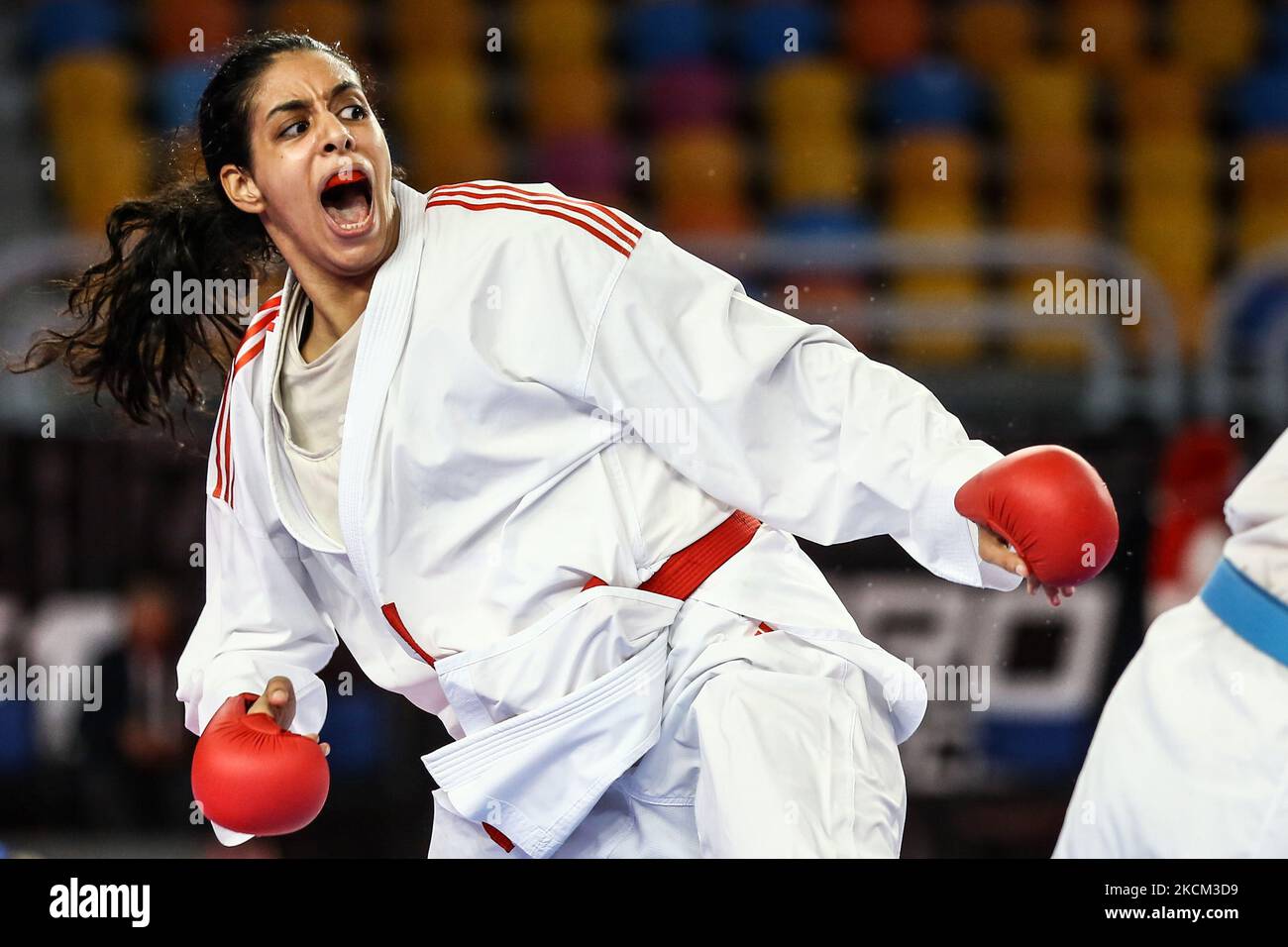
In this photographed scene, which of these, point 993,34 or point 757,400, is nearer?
point 757,400

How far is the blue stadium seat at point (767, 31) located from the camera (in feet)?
16.0

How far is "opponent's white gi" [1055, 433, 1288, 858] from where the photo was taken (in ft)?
6.36

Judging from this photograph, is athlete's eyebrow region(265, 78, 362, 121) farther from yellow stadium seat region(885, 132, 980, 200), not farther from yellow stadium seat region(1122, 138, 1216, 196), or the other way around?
yellow stadium seat region(1122, 138, 1216, 196)

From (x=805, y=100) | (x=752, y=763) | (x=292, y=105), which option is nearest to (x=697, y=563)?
(x=752, y=763)

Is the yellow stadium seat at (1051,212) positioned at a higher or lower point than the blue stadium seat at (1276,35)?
lower

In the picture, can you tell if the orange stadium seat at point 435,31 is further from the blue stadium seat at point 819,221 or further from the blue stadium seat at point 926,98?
the blue stadium seat at point 926,98

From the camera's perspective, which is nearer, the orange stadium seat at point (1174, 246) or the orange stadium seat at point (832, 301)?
the orange stadium seat at point (832, 301)

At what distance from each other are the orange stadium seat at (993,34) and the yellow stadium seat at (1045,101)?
78 mm

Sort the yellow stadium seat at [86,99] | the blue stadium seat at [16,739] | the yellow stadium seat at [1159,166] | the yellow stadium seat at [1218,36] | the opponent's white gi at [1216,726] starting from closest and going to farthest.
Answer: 1. the opponent's white gi at [1216,726]
2. the blue stadium seat at [16,739]
3. the yellow stadium seat at [86,99]
4. the yellow stadium seat at [1159,166]
5. the yellow stadium seat at [1218,36]

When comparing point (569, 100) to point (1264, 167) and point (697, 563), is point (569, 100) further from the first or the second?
point (697, 563)

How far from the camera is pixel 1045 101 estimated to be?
493 cm

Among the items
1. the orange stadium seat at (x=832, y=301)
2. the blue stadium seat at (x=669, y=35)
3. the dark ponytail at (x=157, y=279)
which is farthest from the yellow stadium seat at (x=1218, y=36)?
the dark ponytail at (x=157, y=279)

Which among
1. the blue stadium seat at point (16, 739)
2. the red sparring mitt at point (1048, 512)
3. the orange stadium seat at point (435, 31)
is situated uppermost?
the orange stadium seat at point (435, 31)

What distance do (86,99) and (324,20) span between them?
746mm
